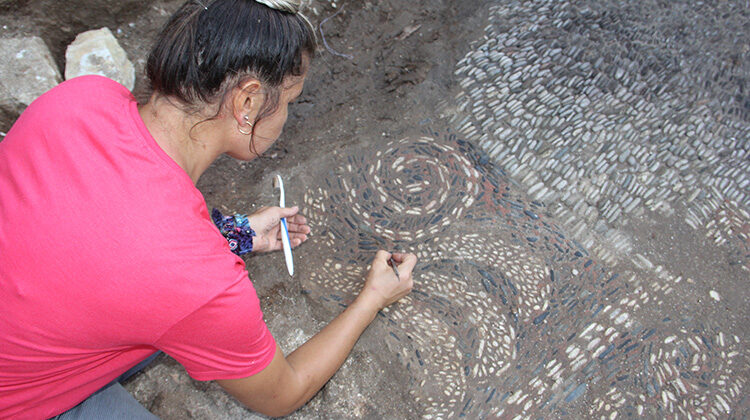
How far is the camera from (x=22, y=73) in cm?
202

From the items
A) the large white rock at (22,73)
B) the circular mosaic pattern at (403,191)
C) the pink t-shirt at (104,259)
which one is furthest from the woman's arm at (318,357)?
the large white rock at (22,73)

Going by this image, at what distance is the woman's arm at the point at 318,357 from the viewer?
45.3 inches

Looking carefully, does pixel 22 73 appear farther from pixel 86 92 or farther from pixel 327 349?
pixel 327 349

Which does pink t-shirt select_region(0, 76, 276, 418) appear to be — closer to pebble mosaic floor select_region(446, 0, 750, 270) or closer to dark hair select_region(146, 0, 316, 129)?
dark hair select_region(146, 0, 316, 129)

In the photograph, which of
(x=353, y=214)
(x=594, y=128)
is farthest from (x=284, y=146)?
(x=594, y=128)

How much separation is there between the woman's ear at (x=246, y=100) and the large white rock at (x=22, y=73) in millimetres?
1343

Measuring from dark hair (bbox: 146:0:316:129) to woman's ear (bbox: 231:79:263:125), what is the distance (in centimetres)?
2

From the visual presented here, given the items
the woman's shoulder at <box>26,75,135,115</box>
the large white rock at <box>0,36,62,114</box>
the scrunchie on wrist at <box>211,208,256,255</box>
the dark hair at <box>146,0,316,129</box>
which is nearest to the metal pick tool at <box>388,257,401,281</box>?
the scrunchie on wrist at <box>211,208,256,255</box>

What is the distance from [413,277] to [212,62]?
3.06ft

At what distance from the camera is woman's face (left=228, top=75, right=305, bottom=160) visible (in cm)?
117

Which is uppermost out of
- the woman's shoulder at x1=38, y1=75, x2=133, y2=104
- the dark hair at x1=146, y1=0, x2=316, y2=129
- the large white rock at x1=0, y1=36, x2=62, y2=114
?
the dark hair at x1=146, y1=0, x2=316, y2=129

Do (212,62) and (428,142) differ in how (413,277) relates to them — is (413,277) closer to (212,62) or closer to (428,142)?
(428,142)

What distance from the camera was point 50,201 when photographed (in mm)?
933

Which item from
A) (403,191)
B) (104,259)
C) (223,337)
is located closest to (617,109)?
(403,191)
